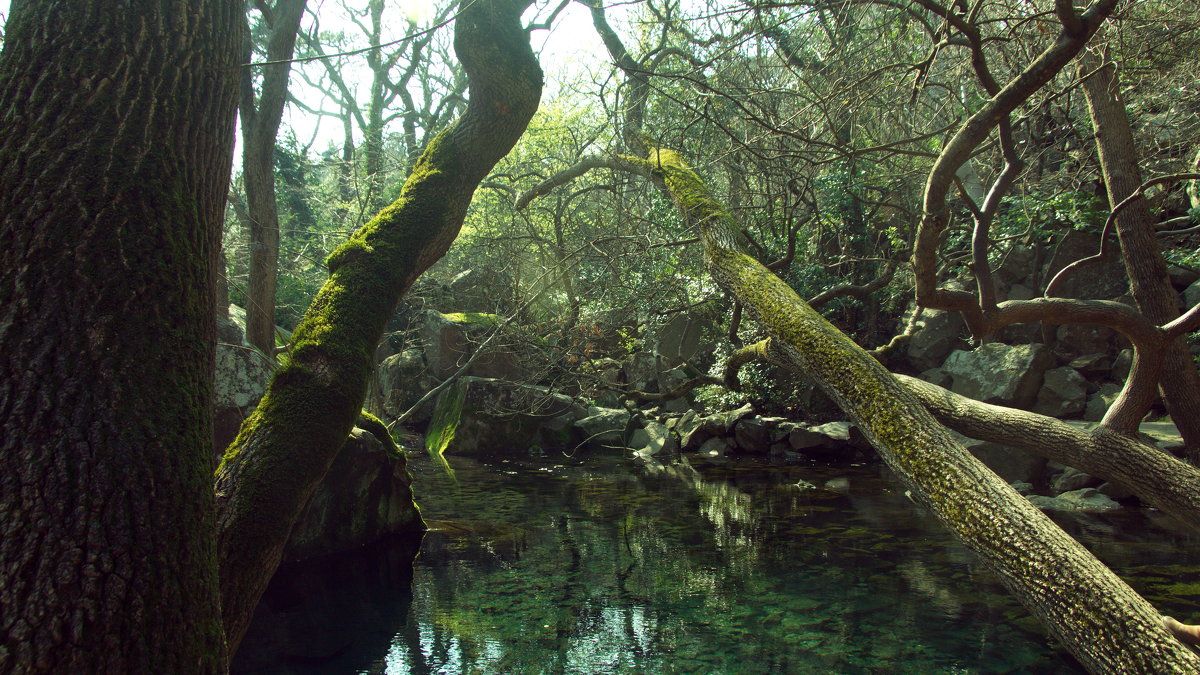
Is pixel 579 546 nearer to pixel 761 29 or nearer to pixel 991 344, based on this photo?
pixel 761 29

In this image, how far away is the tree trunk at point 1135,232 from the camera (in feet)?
18.5

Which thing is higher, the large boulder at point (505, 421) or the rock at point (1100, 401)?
the large boulder at point (505, 421)

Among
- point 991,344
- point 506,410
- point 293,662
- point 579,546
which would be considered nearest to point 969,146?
point 579,546

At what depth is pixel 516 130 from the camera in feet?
17.0

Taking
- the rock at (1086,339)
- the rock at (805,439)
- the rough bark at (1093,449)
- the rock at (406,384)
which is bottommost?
the rough bark at (1093,449)

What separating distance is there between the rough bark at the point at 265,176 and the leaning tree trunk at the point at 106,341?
7.37 metres

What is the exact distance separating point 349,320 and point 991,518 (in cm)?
317

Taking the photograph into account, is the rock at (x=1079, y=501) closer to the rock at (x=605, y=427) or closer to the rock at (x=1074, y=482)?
the rock at (x=1074, y=482)

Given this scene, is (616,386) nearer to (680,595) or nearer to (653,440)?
(653,440)

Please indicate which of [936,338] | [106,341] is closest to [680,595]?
[106,341]

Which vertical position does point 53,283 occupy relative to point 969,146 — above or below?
below

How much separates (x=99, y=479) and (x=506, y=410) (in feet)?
34.8

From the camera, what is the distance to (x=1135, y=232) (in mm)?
6055

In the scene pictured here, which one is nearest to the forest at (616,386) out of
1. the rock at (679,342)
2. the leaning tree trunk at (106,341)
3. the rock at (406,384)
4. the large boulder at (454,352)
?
the leaning tree trunk at (106,341)
